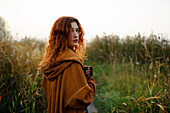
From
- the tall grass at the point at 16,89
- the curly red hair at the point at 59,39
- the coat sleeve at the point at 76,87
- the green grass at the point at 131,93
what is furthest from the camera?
the tall grass at the point at 16,89

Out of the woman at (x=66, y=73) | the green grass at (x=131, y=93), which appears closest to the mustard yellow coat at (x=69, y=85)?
the woman at (x=66, y=73)

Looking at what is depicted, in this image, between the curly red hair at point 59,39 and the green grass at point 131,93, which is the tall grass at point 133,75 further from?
the curly red hair at point 59,39

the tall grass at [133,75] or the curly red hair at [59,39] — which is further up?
the curly red hair at [59,39]

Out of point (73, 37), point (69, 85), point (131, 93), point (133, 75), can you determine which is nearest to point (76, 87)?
point (69, 85)

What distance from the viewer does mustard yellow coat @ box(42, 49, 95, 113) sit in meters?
1.26

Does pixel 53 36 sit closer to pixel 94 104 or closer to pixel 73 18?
pixel 73 18

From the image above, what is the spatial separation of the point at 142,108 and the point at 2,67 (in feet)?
8.96

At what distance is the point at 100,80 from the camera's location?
5211mm

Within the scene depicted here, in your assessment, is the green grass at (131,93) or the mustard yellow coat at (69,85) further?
the green grass at (131,93)

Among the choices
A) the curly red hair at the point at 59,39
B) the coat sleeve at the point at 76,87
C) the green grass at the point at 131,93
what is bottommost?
the green grass at the point at 131,93

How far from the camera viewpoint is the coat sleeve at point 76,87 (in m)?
1.25

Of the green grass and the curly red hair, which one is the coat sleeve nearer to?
the curly red hair

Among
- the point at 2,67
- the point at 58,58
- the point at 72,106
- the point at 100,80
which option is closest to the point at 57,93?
the point at 72,106

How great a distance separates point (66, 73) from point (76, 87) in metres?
0.16
